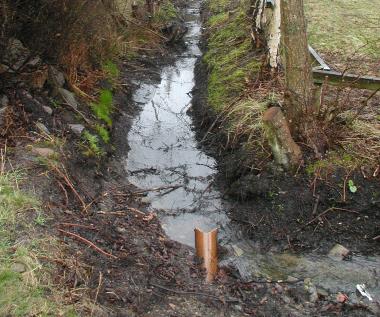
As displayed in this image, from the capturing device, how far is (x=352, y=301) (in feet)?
15.8

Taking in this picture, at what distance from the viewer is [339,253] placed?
545cm

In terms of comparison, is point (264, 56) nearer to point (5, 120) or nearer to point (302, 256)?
point (302, 256)

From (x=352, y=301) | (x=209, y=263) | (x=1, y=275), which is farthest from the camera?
(x=209, y=263)

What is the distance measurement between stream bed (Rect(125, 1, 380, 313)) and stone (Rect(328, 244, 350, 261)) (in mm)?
52

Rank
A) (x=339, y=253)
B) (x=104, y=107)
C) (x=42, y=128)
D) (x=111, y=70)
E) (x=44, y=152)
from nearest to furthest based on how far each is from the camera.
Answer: (x=339, y=253)
(x=44, y=152)
(x=42, y=128)
(x=104, y=107)
(x=111, y=70)

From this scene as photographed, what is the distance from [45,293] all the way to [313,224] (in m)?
3.26

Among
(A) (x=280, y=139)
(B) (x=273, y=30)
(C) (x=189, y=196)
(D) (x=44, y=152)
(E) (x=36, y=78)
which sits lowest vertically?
(C) (x=189, y=196)

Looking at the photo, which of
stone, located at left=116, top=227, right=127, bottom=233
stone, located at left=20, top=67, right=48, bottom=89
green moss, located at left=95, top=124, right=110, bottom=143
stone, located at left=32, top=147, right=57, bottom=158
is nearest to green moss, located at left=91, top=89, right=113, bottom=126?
green moss, located at left=95, top=124, right=110, bottom=143

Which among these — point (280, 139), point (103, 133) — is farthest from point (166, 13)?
point (280, 139)

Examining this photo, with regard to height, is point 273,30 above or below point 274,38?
above

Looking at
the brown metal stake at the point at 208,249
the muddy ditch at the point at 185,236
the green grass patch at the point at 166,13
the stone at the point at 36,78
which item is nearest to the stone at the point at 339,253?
the muddy ditch at the point at 185,236

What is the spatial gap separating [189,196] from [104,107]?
2401mm


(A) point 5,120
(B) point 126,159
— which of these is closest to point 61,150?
(A) point 5,120

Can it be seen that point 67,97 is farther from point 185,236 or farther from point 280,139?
point 280,139
